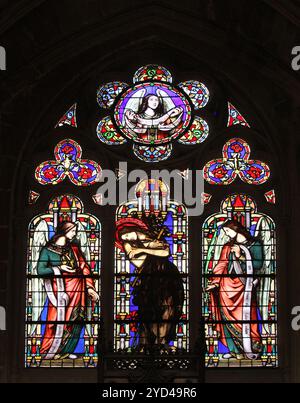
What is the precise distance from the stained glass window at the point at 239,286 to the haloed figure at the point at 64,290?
158cm

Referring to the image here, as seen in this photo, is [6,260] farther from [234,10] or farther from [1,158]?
[234,10]

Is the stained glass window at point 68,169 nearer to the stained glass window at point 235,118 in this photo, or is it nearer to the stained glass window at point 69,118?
the stained glass window at point 69,118

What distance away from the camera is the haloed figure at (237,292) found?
1938cm

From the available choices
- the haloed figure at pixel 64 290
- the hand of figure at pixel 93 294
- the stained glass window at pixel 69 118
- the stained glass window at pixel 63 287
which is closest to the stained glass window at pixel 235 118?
the stained glass window at pixel 69 118

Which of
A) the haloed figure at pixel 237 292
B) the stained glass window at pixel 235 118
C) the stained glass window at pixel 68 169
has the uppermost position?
the stained glass window at pixel 235 118

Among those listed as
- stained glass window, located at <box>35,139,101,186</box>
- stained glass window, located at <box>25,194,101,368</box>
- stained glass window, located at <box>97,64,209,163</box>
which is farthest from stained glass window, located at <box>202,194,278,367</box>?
stained glass window, located at <box>35,139,101,186</box>

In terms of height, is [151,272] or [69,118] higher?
[69,118]

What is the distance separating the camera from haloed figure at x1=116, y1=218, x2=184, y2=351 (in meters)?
19.3

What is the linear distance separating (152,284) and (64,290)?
1181 millimetres

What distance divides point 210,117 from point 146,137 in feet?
3.03

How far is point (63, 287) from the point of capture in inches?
774

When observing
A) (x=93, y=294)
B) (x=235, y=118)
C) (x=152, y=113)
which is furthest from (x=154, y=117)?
(x=93, y=294)

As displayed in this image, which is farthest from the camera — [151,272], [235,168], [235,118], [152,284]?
[235,118]

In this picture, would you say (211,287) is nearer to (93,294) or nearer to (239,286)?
(239,286)
